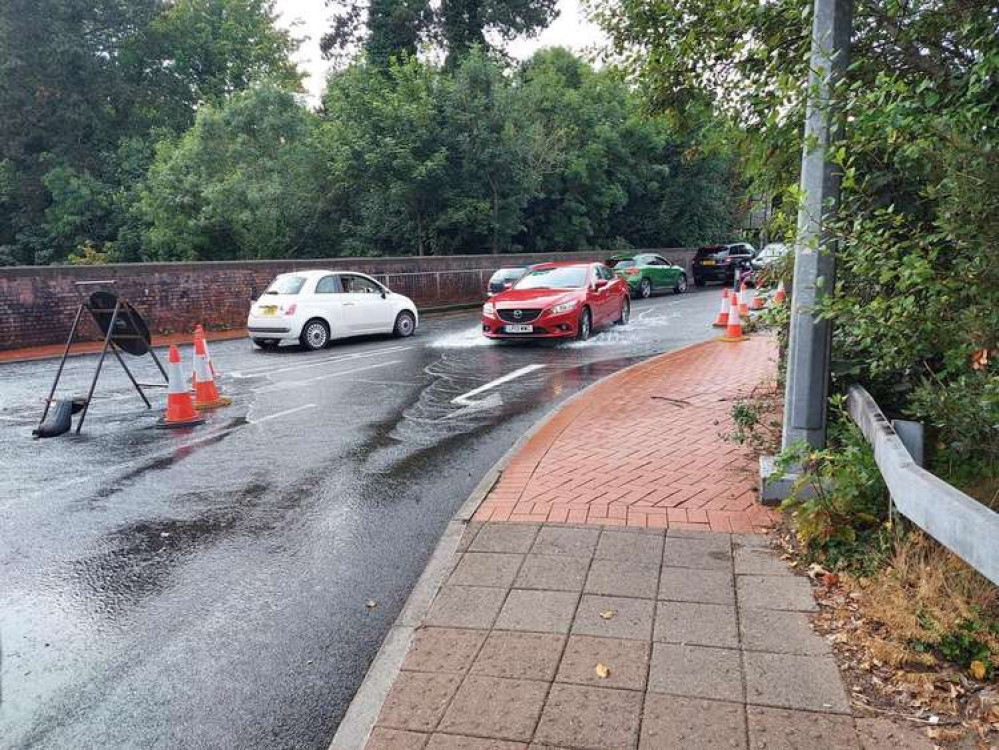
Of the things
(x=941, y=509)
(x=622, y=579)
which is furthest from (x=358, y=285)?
(x=941, y=509)

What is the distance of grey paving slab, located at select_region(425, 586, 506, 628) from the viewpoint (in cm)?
364

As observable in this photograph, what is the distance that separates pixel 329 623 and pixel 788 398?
3127mm

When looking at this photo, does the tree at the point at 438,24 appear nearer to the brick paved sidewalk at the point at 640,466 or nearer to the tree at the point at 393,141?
the tree at the point at 393,141

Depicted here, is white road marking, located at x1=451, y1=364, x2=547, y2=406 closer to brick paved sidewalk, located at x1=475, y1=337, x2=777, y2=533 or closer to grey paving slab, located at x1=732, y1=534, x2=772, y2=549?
brick paved sidewalk, located at x1=475, y1=337, x2=777, y2=533

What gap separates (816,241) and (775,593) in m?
1.86

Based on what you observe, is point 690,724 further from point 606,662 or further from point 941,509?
point 941,509

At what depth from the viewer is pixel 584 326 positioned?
15.6 meters

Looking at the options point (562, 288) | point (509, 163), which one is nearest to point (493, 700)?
point (562, 288)

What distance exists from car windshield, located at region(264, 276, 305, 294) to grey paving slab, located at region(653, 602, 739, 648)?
42.7 ft

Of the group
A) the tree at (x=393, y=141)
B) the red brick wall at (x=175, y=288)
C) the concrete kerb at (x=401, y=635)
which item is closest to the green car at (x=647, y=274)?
the red brick wall at (x=175, y=288)

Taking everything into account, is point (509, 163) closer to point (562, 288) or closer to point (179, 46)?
point (562, 288)

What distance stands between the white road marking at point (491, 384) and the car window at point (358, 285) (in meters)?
5.66

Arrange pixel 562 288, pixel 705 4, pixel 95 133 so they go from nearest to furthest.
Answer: pixel 705 4 < pixel 562 288 < pixel 95 133

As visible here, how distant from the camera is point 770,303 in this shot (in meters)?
5.44
